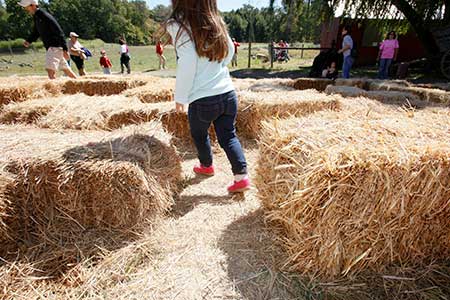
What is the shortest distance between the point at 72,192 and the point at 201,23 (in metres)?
1.61

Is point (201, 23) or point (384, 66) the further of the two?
point (384, 66)

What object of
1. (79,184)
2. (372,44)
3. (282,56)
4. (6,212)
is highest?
(372,44)

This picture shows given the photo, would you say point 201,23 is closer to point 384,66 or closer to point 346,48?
point 346,48

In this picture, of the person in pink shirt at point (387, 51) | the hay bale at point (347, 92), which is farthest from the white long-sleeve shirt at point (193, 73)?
the person in pink shirt at point (387, 51)

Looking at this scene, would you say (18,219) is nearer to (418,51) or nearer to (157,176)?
(157,176)

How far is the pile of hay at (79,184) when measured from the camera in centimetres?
192

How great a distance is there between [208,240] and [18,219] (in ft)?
4.64

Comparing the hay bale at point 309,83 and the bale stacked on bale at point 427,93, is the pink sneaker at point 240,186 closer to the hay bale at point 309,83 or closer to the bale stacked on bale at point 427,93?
the bale stacked on bale at point 427,93

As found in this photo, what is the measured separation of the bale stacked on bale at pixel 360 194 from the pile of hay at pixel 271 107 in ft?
6.84

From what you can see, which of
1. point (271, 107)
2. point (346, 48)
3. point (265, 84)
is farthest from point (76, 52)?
point (346, 48)

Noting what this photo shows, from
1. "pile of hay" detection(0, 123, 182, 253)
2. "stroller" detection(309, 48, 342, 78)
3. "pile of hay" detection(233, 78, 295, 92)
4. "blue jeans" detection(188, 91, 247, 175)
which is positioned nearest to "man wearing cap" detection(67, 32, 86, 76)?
"pile of hay" detection(233, 78, 295, 92)

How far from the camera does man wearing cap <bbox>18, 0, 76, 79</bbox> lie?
217 inches

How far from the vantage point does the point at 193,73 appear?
2244mm

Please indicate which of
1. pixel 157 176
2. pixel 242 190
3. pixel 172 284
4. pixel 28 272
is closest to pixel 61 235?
pixel 28 272
